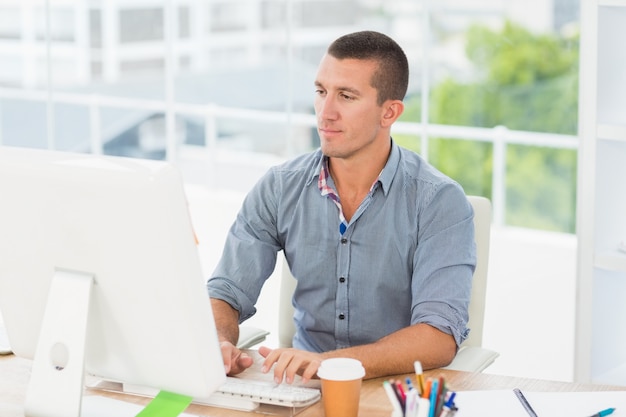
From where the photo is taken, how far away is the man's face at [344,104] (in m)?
2.15

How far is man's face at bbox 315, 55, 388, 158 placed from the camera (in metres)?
2.15

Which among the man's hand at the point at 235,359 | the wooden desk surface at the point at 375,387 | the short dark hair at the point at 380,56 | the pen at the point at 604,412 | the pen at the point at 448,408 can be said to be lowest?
the wooden desk surface at the point at 375,387

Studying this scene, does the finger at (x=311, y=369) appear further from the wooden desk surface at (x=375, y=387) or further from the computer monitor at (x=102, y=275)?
the computer monitor at (x=102, y=275)

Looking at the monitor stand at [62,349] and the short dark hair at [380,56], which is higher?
the short dark hair at [380,56]

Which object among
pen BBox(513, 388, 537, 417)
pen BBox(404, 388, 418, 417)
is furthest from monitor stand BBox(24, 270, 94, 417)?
pen BBox(513, 388, 537, 417)

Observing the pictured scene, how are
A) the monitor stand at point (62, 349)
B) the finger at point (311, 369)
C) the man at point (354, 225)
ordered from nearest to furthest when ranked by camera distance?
the monitor stand at point (62, 349), the finger at point (311, 369), the man at point (354, 225)

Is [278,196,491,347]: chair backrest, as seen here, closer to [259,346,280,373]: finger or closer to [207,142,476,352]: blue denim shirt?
[207,142,476,352]: blue denim shirt

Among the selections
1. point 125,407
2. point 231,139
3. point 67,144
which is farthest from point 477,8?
point 125,407

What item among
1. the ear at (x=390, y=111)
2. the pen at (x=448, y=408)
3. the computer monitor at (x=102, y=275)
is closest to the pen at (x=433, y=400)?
the pen at (x=448, y=408)

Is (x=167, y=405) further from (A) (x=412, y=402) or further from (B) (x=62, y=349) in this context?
(A) (x=412, y=402)

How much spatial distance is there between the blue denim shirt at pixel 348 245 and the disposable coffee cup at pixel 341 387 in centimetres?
51

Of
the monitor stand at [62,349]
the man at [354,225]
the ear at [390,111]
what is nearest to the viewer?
the monitor stand at [62,349]

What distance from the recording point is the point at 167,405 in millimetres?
1552

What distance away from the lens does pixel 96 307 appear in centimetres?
151
